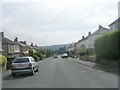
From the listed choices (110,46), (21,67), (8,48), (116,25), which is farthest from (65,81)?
(8,48)

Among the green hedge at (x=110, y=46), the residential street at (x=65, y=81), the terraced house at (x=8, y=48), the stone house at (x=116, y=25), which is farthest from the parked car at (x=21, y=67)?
the terraced house at (x=8, y=48)

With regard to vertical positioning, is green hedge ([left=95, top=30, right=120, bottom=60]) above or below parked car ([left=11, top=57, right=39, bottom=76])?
above

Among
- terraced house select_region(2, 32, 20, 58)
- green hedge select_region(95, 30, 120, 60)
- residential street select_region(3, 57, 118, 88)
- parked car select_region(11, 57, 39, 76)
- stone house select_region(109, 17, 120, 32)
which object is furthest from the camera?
terraced house select_region(2, 32, 20, 58)

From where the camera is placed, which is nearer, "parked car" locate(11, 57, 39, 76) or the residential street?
the residential street

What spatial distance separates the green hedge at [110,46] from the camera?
28847 millimetres

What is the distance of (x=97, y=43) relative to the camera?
38.8 metres

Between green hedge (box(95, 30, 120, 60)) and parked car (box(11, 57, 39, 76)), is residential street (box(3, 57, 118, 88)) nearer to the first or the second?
parked car (box(11, 57, 39, 76))

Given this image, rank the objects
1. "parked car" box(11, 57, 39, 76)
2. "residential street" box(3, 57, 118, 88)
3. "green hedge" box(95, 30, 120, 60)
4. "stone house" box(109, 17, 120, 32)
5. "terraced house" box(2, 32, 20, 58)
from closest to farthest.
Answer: "residential street" box(3, 57, 118, 88) < "parked car" box(11, 57, 39, 76) < "green hedge" box(95, 30, 120, 60) < "stone house" box(109, 17, 120, 32) < "terraced house" box(2, 32, 20, 58)

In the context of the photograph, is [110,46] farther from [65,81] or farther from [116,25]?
[116,25]

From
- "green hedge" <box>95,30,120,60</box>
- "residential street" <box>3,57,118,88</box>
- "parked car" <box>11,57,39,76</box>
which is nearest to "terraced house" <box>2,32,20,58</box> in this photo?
"green hedge" <box>95,30,120,60</box>

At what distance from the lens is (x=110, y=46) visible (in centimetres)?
3078

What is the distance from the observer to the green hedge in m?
28.8

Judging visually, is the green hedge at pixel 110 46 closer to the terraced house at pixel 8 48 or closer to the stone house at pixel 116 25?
the stone house at pixel 116 25

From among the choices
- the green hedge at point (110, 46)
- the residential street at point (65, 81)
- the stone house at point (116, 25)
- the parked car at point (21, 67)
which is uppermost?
the stone house at point (116, 25)
